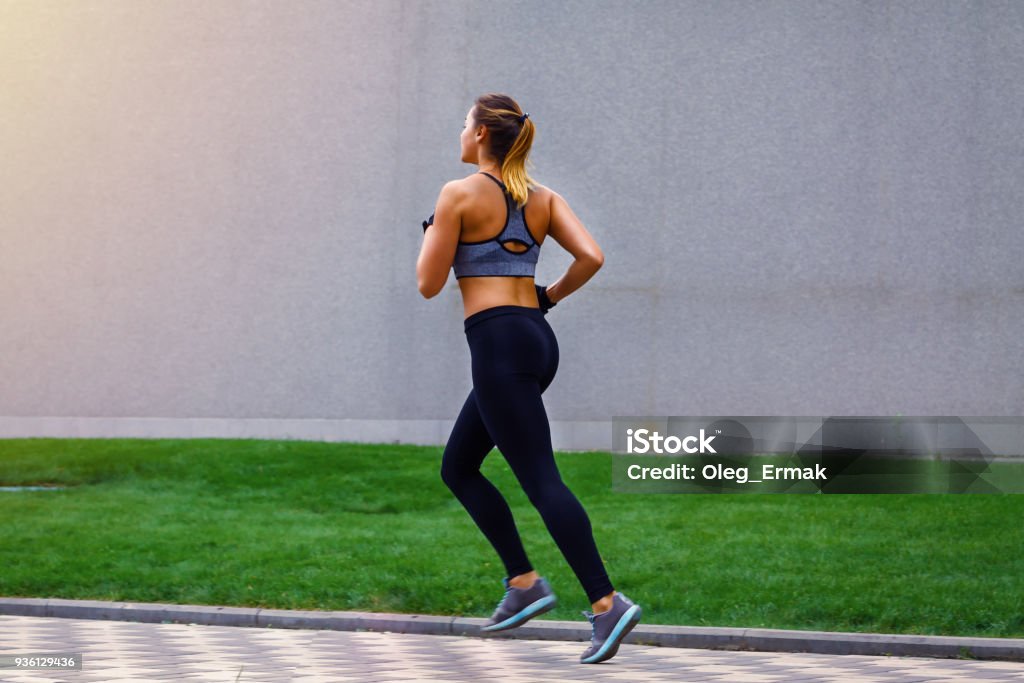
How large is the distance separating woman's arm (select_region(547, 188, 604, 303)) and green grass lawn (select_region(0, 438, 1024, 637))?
7.67ft

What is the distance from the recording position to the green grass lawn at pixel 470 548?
6.75 metres

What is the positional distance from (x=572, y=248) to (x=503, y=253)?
32 centimetres

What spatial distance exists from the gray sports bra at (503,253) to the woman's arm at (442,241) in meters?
0.07

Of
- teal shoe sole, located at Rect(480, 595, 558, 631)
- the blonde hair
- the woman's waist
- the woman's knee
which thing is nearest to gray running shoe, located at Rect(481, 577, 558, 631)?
teal shoe sole, located at Rect(480, 595, 558, 631)

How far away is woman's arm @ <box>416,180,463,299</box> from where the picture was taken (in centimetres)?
448

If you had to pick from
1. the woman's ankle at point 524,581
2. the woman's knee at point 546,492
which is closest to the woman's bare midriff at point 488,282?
the woman's knee at point 546,492

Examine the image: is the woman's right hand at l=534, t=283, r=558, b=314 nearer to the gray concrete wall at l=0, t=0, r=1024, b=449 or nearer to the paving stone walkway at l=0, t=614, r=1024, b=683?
the paving stone walkway at l=0, t=614, r=1024, b=683

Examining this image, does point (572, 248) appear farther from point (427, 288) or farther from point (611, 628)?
point (611, 628)

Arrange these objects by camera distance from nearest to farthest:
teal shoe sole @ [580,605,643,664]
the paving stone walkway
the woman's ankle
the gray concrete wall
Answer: teal shoe sole @ [580,605,643,664]
the woman's ankle
the paving stone walkway
the gray concrete wall

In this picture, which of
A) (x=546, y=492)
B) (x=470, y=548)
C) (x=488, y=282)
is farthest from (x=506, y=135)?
(x=470, y=548)

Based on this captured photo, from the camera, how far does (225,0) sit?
55.0 ft

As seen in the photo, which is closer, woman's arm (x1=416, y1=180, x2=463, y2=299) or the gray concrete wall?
woman's arm (x1=416, y1=180, x2=463, y2=299)

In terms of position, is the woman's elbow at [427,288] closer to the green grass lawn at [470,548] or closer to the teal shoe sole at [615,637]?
the teal shoe sole at [615,637]

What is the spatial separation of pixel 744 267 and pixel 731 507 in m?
5.82
